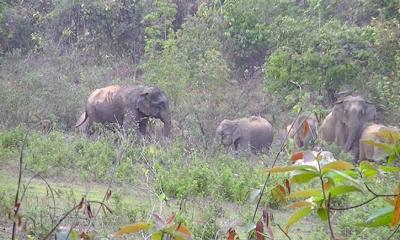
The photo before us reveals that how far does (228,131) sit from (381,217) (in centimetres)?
1409

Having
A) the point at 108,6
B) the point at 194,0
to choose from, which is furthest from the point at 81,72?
the point at 194,0

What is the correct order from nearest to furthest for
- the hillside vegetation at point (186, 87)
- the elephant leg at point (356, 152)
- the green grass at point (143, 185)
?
the green grass at point (143, 185) < the hillside vegetation at point (186, 87) < the elephant leg at point (356, 152)

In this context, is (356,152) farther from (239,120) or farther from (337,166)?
(337,166)

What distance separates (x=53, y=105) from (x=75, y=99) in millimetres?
1340

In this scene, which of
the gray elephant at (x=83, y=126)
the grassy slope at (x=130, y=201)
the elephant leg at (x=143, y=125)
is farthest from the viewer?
the gray elephant at (x=83, y=126)

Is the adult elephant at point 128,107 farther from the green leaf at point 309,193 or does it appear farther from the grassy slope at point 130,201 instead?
the green leaf at point 309,193

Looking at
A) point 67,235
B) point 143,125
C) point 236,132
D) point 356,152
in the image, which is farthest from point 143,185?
point 236,132

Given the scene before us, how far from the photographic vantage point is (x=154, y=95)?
1477 centimetres

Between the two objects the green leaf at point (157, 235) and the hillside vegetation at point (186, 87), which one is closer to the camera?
the green leaf at point (157, 235)

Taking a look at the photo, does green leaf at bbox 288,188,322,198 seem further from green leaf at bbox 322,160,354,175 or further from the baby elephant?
the baby elephant

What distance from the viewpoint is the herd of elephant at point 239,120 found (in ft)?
47.3

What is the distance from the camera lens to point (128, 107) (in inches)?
598

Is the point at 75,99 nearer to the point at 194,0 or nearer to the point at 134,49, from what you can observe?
the point at 134,49

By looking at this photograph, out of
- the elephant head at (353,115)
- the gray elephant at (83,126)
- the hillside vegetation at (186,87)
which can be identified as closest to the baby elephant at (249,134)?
the hillside vegetation at (186,87)
